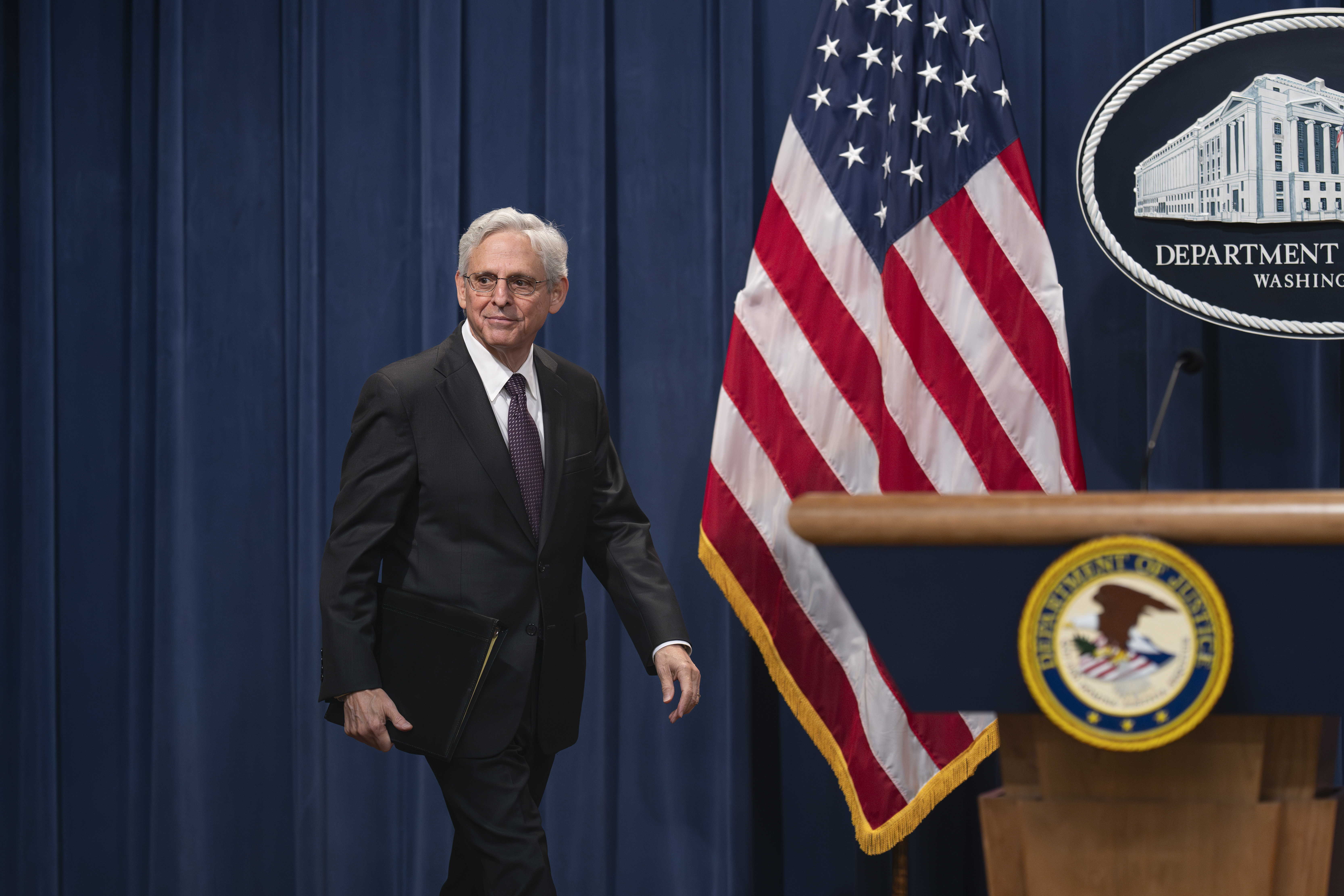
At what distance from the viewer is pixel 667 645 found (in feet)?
Result: 6.75

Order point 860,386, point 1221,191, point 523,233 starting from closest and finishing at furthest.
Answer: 1. point 523,233
2. point 1221,191
3. point 860,386

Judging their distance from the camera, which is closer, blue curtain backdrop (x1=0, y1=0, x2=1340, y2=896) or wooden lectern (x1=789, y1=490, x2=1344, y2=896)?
wooden lectern (x1=789, y1=490, x2=1344, y2=896)

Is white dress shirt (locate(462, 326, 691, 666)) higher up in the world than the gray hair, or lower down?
lower down

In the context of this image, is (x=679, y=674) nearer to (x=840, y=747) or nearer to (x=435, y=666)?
(x=435, y=666)

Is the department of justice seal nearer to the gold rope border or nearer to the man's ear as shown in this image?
the man's ear

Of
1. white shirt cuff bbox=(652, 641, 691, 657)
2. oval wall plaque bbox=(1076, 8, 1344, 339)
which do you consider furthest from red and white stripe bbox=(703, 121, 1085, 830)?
white shirt cuff bbox=(652, 641, 691, 657)

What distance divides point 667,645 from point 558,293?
67 centimetres

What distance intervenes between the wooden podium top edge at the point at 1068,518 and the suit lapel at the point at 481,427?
94cm

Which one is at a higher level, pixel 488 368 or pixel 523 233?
pixel 523 233

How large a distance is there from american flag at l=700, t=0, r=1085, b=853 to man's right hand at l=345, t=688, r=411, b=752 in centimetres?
80

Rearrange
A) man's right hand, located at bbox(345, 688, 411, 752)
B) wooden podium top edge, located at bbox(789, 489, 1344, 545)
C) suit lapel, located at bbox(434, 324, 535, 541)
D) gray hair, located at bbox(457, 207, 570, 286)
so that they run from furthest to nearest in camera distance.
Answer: gray hair, located at bbox(457, 207, 570, 286) < suit lapel, located at bbox(434, 324, 535, 541) < man's right hand, located at bbox(345, 688, 411, 752) < wooden podium top edge, located at bbox(789, 489, 1344, 545)

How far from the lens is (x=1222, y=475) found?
2814 mm

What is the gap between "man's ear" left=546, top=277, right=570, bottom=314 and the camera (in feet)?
7.09

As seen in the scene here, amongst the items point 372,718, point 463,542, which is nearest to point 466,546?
point 463,542
